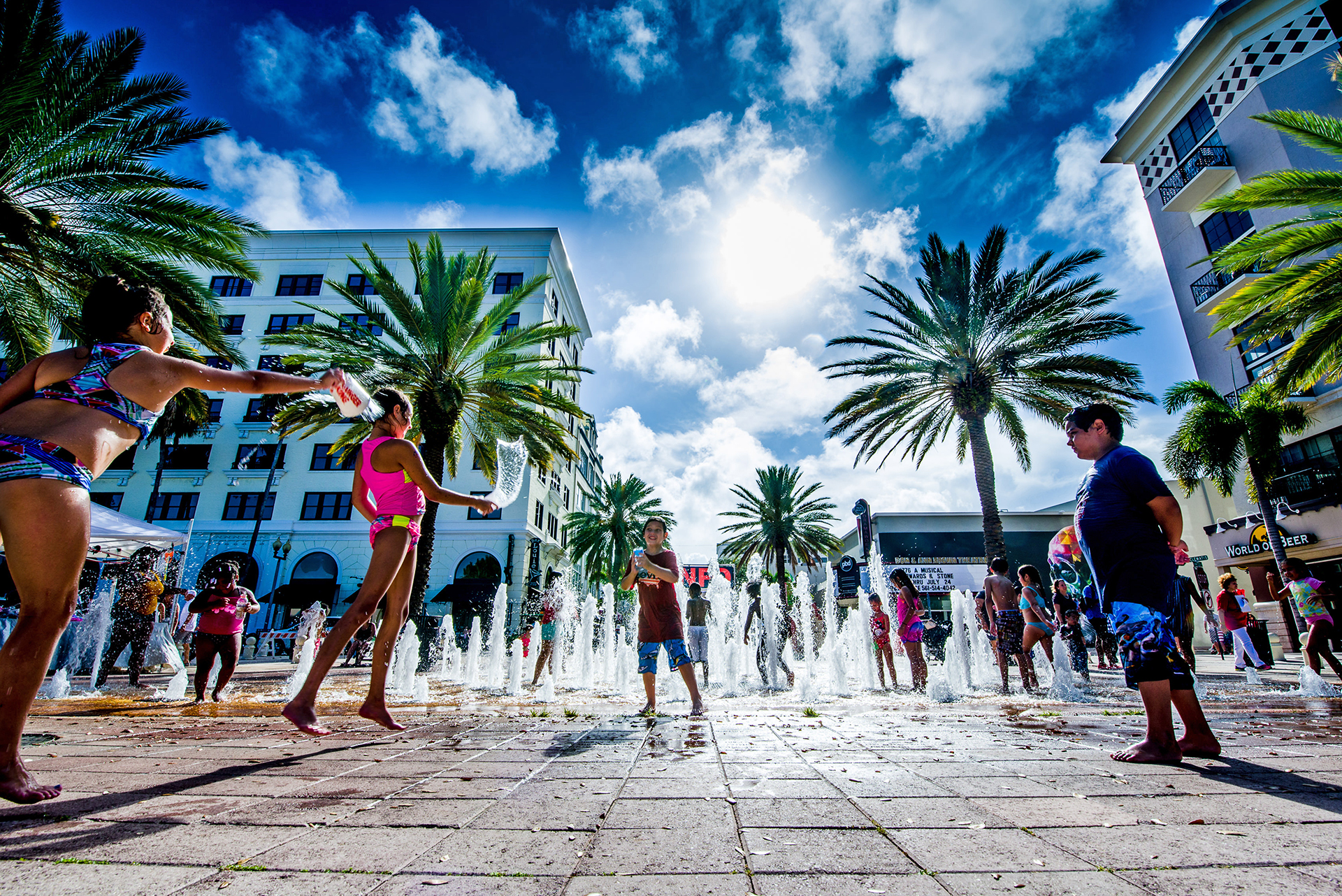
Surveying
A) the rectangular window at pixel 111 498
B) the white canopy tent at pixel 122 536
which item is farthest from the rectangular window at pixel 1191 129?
the rectangular window at pixel 111 498

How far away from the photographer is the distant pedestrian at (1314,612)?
8.05 metres

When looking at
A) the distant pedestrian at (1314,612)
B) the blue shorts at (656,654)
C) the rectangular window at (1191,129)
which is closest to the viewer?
the blue shorts at (656,654)

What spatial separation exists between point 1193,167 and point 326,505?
39965 mm

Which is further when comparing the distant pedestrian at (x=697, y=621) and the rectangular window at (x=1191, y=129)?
the rectangular window at (x=1191, y=129)

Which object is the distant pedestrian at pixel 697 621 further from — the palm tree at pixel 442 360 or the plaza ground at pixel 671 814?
the plaza ground at pixel 671 814

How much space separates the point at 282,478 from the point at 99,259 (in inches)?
974

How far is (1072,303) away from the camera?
15703mm

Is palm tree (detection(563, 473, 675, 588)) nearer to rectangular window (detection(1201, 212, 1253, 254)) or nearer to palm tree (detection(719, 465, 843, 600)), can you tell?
palm tree (detection(719, 465, 843, 600))

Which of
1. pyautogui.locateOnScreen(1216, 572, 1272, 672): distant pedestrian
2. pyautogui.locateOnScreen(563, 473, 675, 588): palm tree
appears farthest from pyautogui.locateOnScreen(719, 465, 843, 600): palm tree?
pyautogui.locateOnScreen(1216, 572, 1272, 672): distant pedestrian

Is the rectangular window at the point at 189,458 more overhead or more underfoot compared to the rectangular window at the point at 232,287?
more underfoot

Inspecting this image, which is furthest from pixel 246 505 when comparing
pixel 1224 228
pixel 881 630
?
pixel 1224 228

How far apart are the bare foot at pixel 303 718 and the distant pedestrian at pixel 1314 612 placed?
11468 millimetres

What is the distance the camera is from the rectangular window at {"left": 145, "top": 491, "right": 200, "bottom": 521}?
31.1 meters

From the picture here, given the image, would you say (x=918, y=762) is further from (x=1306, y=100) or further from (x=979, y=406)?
(x=1306, y=100)
